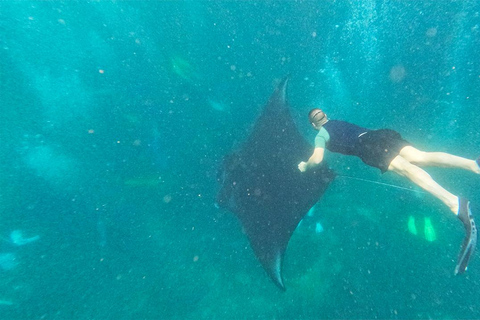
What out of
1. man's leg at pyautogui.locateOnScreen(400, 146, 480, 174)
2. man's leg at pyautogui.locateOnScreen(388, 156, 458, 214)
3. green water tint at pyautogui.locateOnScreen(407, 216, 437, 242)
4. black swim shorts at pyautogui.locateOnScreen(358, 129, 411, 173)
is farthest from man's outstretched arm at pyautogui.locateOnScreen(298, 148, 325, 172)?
green water tint at pyautogui.locateOnScreen(407, 216, 437, 242)

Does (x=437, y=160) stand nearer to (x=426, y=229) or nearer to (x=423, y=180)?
(x=423, y=180)

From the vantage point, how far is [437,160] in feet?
13.9

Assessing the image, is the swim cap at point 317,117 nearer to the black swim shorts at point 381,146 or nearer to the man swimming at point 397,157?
the man swimming at point 397,157

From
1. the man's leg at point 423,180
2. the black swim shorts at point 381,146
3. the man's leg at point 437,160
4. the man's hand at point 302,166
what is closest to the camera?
the man's leg at point 423,180

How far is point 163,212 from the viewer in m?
6.52

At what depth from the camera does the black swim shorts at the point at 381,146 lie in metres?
4.55

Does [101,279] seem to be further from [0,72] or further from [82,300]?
[0,72]

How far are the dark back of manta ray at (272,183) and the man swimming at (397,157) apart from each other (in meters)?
0.84

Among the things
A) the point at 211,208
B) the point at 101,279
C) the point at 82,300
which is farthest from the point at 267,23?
the point at 82,300

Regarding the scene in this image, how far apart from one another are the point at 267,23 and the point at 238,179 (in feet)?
15.1

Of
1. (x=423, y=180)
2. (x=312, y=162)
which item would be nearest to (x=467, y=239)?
(x=423, y=180)

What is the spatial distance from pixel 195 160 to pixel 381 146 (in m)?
4.32

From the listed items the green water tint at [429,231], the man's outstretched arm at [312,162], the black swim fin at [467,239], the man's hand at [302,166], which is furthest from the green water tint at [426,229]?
the man's hand at [302,166]

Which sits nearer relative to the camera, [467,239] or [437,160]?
[467,239]
